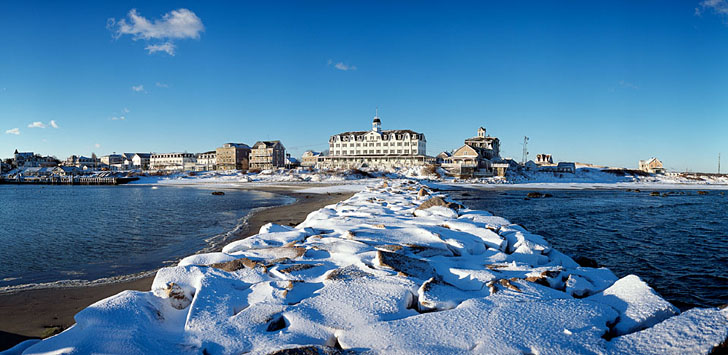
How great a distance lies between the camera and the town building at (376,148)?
7569cm

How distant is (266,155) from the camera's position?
322 ft

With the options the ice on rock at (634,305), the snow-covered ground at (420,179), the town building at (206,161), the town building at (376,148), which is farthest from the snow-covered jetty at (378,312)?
the town building at (206,161)

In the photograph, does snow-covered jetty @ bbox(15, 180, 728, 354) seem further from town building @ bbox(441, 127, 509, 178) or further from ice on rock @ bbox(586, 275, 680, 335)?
town building @ bbox(441, 127, 509, 178)

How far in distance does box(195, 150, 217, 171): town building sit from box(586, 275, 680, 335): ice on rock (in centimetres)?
11738

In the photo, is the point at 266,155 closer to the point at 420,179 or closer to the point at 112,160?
the point at 420,179

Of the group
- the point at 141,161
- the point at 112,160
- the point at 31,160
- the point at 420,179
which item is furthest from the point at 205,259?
the point at 31,160

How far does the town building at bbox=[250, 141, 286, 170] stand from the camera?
97812 mm

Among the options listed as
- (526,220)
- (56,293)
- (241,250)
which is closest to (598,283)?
(241,250)

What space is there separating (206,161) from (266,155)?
3205 cm

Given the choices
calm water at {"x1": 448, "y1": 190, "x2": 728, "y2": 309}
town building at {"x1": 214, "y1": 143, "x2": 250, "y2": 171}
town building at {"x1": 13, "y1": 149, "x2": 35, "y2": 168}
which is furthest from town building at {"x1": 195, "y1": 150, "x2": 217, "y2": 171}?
calm water at {"x1": 448, "y1": 190, "x2": 728, "y2": 309}

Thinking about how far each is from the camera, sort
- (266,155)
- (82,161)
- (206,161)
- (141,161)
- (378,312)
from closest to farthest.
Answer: (378,312) < (266,155) < (206,161) < (141,161) < (82,161)

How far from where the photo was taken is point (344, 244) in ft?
21.6

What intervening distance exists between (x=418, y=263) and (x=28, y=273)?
8415 millimetres

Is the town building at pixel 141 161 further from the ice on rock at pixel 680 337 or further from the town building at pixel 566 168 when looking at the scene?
the ice on rock at pixel 680 337
